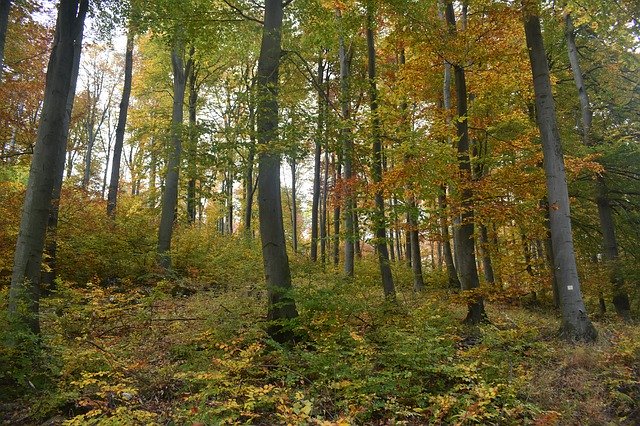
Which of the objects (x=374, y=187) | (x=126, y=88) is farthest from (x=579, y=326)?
(x=126, y=88)

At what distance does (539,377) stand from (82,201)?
11.1 meters

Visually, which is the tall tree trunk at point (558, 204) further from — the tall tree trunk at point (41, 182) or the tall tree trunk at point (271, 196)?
the tall tree trunk at point (41, 182)

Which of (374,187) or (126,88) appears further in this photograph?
(126,88)

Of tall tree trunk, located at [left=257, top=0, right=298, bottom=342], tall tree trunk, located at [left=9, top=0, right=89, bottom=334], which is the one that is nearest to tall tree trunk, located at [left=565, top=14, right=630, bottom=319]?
tall tree trunk, located at [left=257, top=0, right=298, bottom=342]

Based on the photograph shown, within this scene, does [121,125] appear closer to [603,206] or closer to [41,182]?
[41,182]

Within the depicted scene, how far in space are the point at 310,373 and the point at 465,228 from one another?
5.20 meters

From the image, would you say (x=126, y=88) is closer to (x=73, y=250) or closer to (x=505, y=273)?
(x=73, y=250)

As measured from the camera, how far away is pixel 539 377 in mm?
5398

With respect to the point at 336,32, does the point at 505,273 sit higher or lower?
lower

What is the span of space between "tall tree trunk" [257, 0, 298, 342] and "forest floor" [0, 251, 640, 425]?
330 millimetres

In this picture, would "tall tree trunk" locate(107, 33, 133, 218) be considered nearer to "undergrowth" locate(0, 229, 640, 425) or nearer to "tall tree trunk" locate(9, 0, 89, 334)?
"undergrowth" locate(0, 229, 640, 425)

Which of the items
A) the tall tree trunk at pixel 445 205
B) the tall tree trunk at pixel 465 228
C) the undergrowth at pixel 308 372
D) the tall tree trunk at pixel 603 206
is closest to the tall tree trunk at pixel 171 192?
the undergrowth at pixel 308 372

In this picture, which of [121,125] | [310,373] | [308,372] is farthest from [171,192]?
[308,372]

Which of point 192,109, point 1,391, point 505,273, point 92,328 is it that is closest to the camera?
point 1,391
